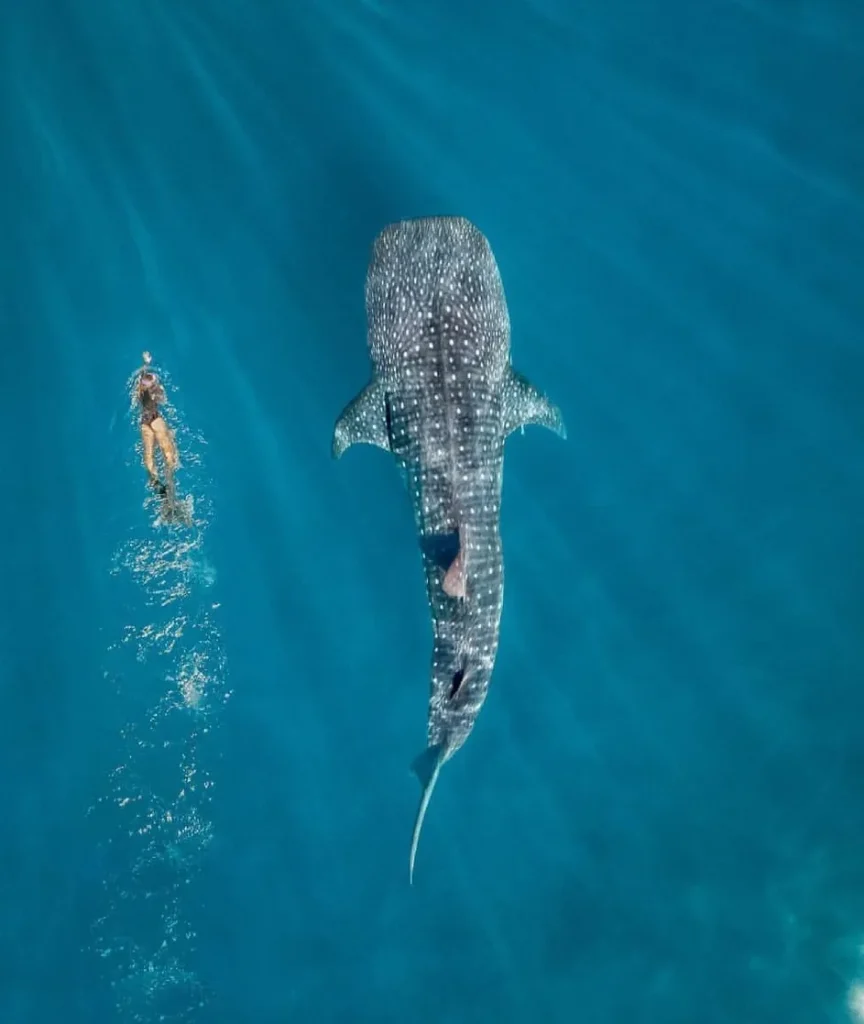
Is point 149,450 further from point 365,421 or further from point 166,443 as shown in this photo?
point 365,421

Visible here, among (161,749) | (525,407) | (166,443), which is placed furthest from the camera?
(161,749)

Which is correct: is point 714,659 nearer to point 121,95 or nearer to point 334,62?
point 334,62

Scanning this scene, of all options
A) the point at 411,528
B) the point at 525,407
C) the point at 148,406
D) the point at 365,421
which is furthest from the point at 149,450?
the point at 525,407

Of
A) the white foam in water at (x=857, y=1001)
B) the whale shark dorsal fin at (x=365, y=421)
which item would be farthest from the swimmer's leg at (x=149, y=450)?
the white foam in water at (x=857, y=1001)

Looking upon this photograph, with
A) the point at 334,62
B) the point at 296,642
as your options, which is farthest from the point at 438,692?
the point at 334,62

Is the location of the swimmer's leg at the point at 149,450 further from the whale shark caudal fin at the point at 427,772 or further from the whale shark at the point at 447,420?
the whale shark caudal fin at the point at 427,772

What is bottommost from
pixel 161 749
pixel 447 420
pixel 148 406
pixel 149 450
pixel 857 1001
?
pixel 857 1001
